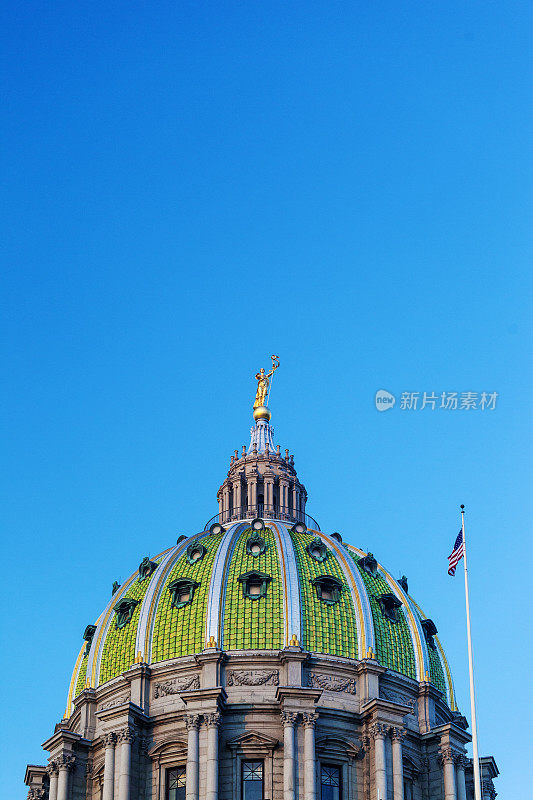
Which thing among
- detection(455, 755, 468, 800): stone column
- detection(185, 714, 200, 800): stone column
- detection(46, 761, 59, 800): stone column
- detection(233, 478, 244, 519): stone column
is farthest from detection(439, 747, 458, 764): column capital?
detection(233, 478, 244, 519): stone column

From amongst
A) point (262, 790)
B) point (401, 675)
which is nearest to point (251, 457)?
point (401, 675)

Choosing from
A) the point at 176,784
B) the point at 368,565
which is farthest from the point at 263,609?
the point at 176,784

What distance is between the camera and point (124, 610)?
9838cm

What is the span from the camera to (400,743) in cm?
8694

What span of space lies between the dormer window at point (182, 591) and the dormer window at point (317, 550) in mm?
8590

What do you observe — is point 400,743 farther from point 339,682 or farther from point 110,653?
point 110,653

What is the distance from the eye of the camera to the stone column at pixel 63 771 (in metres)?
90.1

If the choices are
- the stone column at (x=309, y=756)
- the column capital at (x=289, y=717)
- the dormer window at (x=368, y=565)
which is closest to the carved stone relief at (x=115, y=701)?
the column capital at (x=289, y=717)

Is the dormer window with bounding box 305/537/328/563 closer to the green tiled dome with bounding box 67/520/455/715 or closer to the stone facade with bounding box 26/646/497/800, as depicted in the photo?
the green tiled dome with bounding box 67/520/455/715

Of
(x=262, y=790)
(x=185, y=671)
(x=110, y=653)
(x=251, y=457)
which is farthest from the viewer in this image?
(x=251, y=457)

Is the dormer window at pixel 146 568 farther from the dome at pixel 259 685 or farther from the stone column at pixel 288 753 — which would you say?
the stone column at pixel 288 753

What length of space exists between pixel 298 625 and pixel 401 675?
26.7ft

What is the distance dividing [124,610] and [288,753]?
783 inches

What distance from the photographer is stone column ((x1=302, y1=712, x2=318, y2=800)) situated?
82.9m
